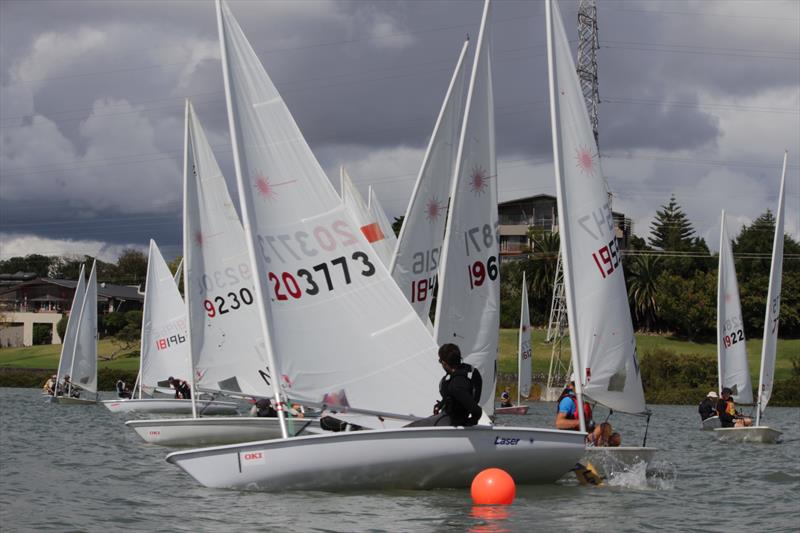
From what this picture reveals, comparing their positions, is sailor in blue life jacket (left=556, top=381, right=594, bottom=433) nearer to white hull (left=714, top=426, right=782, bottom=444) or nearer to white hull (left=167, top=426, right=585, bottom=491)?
white hull (left=167, top=426, right=585, bottom=491)

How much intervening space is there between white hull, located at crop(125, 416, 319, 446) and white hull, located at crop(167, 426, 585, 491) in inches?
216

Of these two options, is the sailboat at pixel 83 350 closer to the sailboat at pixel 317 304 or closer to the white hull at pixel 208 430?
the white hull at pixel 208 430

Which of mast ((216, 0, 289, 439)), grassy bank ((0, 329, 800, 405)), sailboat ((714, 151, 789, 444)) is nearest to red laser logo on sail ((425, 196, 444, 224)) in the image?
mast ((216, 0, 289, 439))

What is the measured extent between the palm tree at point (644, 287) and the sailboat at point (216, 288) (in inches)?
2297

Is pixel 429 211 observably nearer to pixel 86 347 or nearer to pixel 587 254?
pixel 587 254

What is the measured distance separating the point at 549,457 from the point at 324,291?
3.56 m

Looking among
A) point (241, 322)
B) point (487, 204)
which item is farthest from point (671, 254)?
point (487, 204)

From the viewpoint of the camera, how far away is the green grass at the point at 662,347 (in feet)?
222

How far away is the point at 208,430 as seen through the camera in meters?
21.2

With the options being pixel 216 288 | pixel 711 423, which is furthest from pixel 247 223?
pixel 711 423

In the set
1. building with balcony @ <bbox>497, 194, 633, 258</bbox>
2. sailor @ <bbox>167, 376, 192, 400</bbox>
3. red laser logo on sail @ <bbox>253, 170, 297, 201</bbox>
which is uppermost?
building with balcony @ <bbox>497, 194, 633, 258</bbox>

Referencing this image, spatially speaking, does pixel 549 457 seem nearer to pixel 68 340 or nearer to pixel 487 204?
pixel 487 204

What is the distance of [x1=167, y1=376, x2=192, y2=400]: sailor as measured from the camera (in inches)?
1331

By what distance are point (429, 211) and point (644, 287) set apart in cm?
6357
